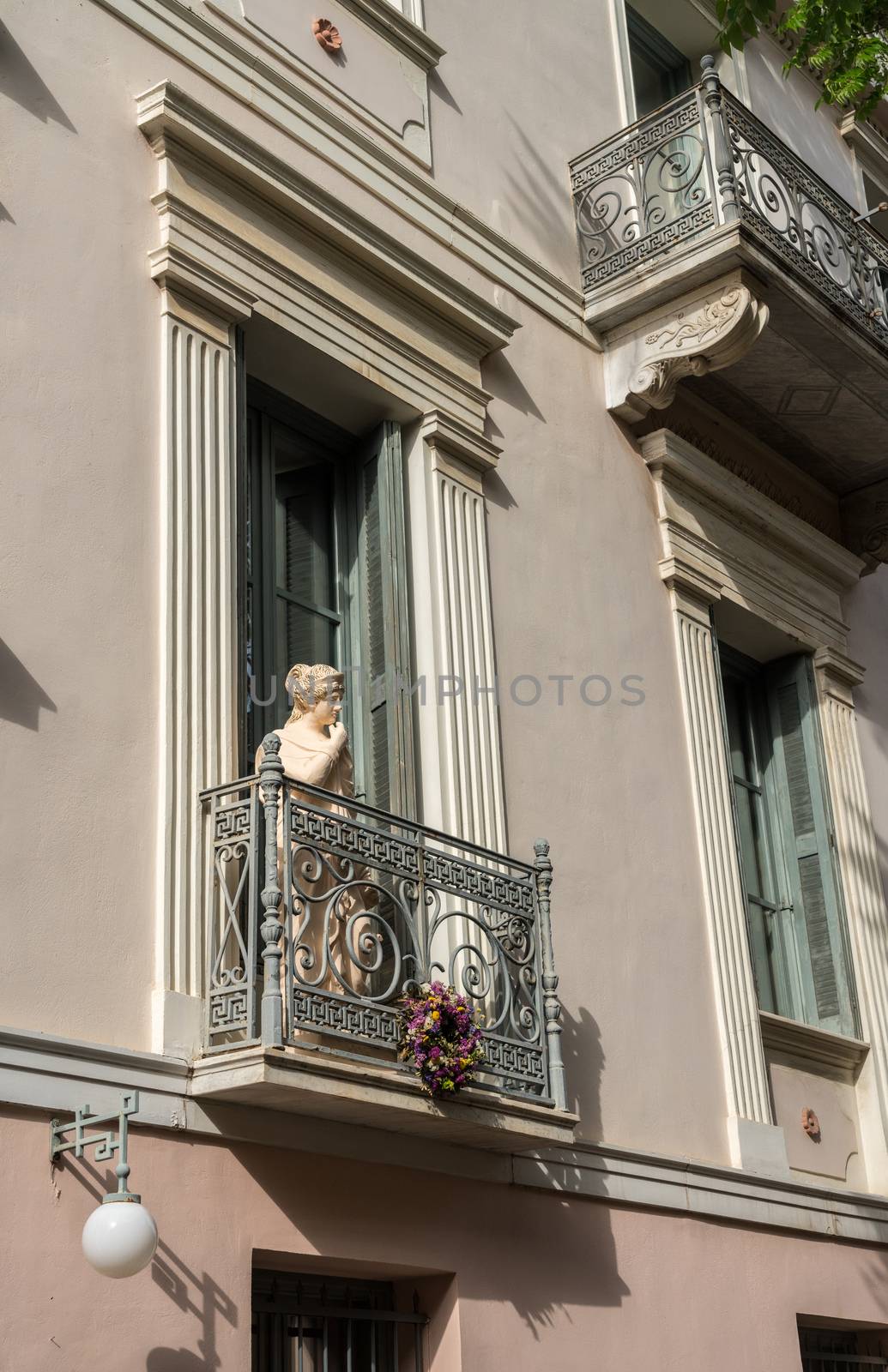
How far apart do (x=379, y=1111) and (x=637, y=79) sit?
8584 millimetres

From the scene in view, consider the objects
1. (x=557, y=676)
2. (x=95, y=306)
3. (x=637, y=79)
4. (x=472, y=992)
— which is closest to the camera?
(x=95, y=306)

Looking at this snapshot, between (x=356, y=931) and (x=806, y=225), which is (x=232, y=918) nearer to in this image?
(x=356, y=931)

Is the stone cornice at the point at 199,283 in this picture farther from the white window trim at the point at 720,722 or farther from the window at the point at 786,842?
the window at the point at 786,842

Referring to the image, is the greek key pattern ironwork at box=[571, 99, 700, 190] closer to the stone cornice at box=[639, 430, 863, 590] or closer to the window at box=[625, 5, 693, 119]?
the stone cornice at box=[639, 430, 863, 590]

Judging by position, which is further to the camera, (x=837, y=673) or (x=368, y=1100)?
(x=837, y=673)

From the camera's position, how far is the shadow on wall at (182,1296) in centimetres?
556

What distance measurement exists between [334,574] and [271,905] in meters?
2.57

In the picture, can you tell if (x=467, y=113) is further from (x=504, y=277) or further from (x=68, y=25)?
(x=68, y=25)

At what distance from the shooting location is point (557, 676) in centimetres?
889

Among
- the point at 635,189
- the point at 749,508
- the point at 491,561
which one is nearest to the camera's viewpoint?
the point at 491,561

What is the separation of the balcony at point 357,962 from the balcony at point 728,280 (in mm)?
3675

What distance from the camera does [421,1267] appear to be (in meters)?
6.83

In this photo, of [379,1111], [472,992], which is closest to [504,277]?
[472,992]

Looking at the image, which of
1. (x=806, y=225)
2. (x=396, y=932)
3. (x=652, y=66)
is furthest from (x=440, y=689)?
(x=652, y=66)
